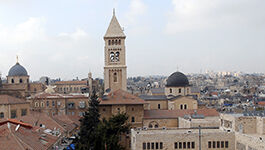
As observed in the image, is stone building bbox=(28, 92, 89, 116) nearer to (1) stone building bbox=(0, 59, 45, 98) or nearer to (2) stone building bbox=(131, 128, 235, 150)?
(1) stone building bbox=(0, 59, 45, 98)

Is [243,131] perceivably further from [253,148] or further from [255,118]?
[253,148]

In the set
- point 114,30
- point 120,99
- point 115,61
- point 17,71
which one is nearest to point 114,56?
point 115,61

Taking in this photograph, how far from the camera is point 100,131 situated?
33.3 metres

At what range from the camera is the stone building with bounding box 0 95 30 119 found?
54625 millimetres

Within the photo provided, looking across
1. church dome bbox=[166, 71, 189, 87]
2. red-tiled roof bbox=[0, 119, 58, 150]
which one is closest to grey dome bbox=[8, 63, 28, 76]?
church dome bbox=[166, 71, 189, 87]

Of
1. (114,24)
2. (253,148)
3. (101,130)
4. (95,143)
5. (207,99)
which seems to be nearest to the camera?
(95,143)

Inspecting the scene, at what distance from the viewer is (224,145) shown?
3559 cm

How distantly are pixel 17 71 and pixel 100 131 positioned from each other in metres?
63.8

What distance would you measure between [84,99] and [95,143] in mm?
40843

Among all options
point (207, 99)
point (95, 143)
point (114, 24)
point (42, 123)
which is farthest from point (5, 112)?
point (207, 99)

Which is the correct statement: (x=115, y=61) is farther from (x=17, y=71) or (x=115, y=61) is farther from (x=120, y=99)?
(x=17, y=71)

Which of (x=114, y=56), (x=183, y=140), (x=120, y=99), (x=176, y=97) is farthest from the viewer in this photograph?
(x=114, y=56)

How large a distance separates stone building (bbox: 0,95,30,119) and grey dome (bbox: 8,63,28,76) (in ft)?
116

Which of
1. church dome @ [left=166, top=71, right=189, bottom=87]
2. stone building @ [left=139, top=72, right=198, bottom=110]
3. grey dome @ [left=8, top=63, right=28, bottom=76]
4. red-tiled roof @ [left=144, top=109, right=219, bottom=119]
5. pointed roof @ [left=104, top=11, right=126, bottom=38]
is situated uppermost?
pointed roof @ [left=104, top=11, right=126, bottom=38]
